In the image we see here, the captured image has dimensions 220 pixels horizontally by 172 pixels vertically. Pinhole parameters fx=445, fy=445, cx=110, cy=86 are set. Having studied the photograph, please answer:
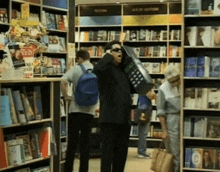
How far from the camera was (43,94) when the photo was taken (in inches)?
172

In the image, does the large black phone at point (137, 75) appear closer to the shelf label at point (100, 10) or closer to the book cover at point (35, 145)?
the book cover at point (35, 145)

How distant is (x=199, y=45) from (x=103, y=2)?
505 centimetres

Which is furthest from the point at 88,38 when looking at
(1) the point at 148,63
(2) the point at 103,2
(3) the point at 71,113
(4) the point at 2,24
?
(3) the point at 71,113

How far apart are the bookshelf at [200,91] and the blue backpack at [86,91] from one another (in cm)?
107

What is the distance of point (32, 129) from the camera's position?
4254 millimetres

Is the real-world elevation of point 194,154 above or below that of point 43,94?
below

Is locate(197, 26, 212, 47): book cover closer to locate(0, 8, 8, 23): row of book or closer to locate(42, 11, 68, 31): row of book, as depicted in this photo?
locate(0, 8, 8, 23): row of book

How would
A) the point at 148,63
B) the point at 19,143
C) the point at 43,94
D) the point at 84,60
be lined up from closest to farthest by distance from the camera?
the point at 19,143 < the point at 43,94 < the point at 84,60 < the point at 148,63

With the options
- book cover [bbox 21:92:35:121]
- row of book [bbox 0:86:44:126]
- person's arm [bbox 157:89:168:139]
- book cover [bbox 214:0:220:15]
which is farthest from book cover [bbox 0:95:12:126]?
book cover [bbox 214:0:220:15]

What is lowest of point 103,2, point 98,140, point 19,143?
point 98,140

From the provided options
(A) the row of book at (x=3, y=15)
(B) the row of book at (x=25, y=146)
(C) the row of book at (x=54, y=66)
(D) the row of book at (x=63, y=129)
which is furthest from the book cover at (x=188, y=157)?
(A) the row of book at (x=3, y=15)

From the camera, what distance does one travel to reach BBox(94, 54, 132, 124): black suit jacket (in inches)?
171

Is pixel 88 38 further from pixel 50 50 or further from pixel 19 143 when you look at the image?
pixel 19 143

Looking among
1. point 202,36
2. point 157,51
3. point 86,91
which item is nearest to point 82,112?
point 86,91
